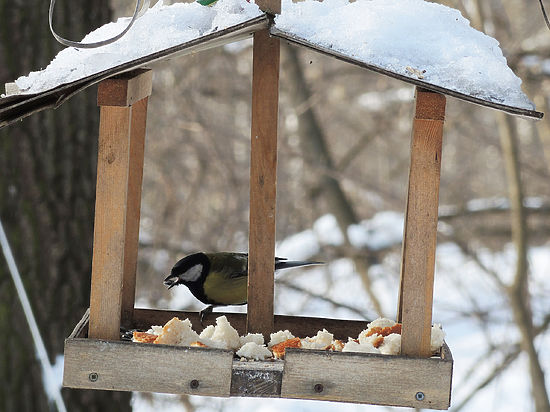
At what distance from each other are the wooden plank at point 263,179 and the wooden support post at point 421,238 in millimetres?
471

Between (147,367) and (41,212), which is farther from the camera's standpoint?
(41,212)

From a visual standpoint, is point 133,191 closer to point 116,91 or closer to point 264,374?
point 116,91

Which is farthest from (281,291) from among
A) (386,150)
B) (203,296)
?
(203,296)

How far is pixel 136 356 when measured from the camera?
2094mm

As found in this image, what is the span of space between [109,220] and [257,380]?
0.60 m

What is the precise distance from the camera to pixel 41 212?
3.51m

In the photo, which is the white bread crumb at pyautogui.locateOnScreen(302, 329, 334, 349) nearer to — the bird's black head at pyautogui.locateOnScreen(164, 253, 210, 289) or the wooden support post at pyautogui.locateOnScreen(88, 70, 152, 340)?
the wooden support post at pyautogui.locateOnScreen(88, 70, 152, 340)

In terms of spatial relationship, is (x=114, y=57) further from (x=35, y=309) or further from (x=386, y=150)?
(x=386, y=150)

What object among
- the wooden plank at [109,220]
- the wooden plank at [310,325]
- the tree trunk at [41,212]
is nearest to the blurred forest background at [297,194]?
the tree trunk at [41,212]

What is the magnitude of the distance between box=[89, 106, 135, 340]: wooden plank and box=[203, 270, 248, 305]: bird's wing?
2.83 ft

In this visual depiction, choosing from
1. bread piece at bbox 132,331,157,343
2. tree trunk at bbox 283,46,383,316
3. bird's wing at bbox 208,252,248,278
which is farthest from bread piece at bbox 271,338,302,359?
tree trunk at bbox 283,46,383,316

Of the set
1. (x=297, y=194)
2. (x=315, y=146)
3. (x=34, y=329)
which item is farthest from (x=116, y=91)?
(x=297, y=194)

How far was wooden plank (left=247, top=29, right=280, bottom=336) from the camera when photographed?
2.33 m

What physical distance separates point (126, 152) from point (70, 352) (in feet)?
1.85
